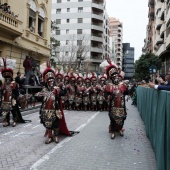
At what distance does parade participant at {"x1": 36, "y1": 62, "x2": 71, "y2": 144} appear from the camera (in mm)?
6769

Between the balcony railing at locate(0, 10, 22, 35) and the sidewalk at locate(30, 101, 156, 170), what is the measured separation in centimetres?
987

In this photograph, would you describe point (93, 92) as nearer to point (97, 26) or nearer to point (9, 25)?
point (9, 25)

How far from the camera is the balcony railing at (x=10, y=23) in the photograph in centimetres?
1484

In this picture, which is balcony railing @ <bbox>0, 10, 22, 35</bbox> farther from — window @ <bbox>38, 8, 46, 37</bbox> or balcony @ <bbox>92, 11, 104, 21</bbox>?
balcony @ <bbox>92, 11, 104, 21</bbox>

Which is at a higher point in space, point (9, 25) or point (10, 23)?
point (10, 23)

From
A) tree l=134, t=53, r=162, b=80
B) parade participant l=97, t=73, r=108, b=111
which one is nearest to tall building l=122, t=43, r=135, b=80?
tree l=134, t=53, r=162, b=80

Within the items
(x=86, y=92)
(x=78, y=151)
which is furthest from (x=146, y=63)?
(x=78, y=151)

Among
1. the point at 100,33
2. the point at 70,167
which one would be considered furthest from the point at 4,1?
the point at 100,33

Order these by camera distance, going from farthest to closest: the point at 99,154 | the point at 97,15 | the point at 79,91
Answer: the point at 97,15 < the point at 79,91 < the point at 99,154

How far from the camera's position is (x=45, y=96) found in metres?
6.96

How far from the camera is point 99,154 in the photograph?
19.1 ft

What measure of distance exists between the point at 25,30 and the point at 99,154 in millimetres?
15469

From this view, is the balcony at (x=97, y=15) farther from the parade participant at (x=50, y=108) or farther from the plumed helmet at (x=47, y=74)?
the parade participant at (x=50, y=108)

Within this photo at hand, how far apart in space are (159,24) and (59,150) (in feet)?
105
